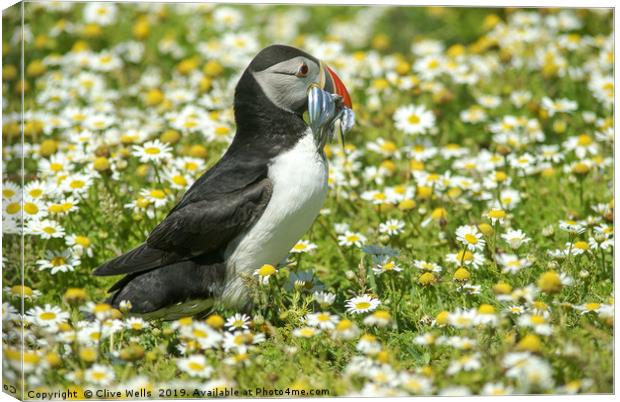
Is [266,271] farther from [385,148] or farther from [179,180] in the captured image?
[385,148]

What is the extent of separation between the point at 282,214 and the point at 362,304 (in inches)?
23.5

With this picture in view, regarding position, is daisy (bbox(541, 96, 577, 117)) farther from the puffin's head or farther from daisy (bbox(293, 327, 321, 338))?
daisy (bbox(293, 327, 321, 338))

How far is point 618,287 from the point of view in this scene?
210 inches

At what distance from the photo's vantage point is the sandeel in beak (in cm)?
510

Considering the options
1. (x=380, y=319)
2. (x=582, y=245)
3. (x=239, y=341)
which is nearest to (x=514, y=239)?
(x=582, y=245)

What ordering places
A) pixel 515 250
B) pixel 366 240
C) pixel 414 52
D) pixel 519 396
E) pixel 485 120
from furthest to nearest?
pixel 414 52 → pixel 485 120 → pixel 366 240 → pixel 515 250 → pixel 519 396

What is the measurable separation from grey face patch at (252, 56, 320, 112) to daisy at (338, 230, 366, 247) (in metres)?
1.04

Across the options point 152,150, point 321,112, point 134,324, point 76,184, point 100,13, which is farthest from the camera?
point 100,13

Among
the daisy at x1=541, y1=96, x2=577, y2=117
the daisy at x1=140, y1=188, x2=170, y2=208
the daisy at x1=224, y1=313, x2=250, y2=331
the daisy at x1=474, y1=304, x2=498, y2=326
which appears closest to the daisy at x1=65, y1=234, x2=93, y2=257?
the daisy at x1=140, y1=188, x2=170, y2=208

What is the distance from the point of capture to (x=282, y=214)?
16.0 feet

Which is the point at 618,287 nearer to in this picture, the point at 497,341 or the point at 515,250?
the point at 515,250

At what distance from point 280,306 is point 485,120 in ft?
10.1

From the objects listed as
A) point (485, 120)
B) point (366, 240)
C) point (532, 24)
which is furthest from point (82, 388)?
point (532, 24)

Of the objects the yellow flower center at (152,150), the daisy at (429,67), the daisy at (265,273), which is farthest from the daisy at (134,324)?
the daisy at (429,67)
